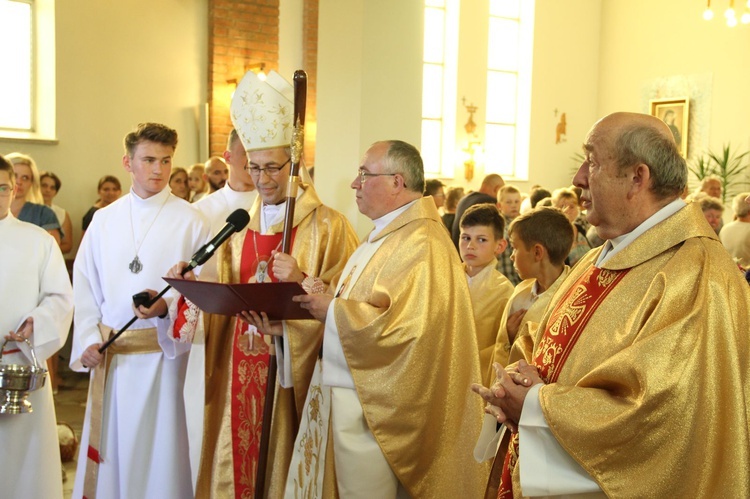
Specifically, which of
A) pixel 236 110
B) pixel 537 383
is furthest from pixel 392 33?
pixel 537 383

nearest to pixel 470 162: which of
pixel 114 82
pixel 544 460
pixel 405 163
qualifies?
pixel 114 82

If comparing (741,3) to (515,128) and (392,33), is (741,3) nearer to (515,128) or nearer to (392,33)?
(515,128)

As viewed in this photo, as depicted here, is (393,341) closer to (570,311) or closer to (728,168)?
(570,311)

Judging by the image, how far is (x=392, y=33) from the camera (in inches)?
241

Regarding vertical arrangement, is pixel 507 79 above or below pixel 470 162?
above

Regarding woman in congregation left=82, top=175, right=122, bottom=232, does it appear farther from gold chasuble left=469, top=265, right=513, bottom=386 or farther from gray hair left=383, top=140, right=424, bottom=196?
gray hair left=383, top=140, right=424, bottom=196

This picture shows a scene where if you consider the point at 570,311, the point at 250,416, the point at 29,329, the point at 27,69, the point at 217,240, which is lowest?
the point at 250,416

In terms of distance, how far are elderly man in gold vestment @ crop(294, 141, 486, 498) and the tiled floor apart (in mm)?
2983

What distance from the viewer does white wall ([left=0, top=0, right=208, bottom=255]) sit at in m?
9.94

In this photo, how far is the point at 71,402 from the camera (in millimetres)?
7758

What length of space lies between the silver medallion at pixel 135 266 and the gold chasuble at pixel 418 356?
4.29 feet

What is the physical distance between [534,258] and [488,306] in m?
0.50

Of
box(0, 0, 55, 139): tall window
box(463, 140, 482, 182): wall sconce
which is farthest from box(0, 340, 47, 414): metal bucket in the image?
box(463, 140, 482, 182): wall sconce

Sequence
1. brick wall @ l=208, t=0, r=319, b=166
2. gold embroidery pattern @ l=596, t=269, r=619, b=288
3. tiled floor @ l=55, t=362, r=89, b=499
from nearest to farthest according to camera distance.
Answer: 1. gold embroidery pattern @ l=596, t=269, r=619, b=288
2. tiled floor @ l=55, t=362, r=89, b=499
3. brick wall @ l=208, t=0, r=319, b=166
